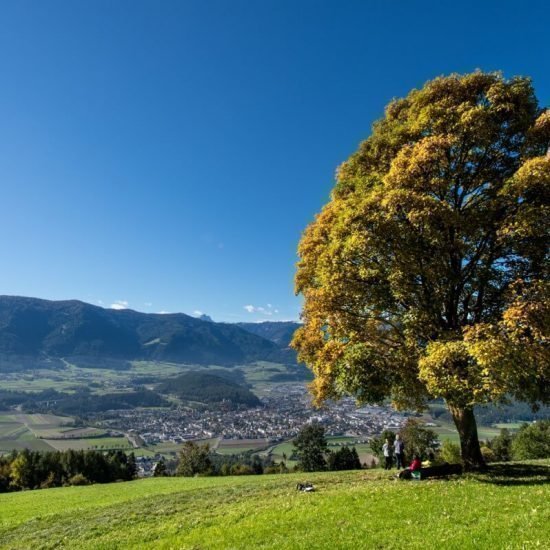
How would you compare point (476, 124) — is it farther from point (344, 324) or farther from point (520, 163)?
point (344, 324)

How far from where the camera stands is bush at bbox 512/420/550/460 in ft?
234

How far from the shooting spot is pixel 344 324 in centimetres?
2153

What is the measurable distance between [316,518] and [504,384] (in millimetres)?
8447

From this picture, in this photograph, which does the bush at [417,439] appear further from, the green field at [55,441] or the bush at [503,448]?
the green field at [55,441]

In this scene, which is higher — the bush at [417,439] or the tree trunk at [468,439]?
the tree trunk at [468,439]

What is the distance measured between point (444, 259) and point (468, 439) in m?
9.41

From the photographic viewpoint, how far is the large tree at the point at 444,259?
16797mm

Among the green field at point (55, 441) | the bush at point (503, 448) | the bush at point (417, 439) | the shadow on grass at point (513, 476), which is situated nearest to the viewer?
the shadow on grass at point (513, 476)

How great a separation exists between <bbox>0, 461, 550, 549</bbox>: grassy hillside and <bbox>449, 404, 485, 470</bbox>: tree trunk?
1040 mm

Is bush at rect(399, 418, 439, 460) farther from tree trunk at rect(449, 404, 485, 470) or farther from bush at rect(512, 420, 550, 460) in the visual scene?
tree trunk at rect(449, 404, 485, 470)

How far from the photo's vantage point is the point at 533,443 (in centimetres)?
→ 7325

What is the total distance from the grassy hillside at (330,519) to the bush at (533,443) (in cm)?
6234

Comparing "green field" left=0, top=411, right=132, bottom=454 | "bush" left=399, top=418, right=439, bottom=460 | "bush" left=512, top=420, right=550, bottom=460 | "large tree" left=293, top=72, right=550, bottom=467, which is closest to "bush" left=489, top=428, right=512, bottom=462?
"bush" left=512, top=420, right=550, bottom=460

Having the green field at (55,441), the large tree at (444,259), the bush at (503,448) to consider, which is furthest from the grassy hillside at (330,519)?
the green field at (55,441)
